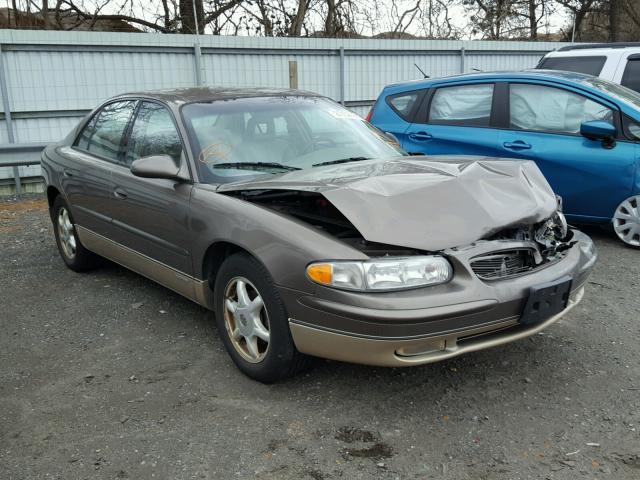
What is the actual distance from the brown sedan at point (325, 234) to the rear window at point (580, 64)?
517 centimetres

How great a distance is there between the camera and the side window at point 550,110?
574cm

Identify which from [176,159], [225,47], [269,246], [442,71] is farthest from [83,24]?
[269,246]

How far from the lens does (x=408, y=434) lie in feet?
9.28

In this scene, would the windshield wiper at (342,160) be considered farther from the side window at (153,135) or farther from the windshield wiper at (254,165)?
the side window at (153,135)

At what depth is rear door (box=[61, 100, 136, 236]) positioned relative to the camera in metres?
4.56

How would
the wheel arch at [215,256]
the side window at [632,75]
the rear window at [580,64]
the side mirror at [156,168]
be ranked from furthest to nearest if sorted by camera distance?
1. the rear window at [580,64]
2. the side window at [632,75]
3. the side mirror at [156,168]
4. the wheel arch at [215,256]

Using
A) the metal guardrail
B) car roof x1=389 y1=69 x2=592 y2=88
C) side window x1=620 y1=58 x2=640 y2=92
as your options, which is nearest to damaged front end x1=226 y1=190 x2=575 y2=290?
car roof x1=389 y1=69 x2=592 y2=88

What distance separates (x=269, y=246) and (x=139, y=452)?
1097 millimetres

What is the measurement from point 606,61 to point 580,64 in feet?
1.10

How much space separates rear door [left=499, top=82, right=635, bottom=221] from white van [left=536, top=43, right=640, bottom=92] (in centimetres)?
262

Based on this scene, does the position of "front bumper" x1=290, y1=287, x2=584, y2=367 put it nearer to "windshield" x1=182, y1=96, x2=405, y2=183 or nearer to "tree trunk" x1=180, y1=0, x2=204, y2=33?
"windshield" x1=182, y1=96, x2=405, y2=183

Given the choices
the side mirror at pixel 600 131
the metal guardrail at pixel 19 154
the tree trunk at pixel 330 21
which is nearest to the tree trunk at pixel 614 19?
the tree trunk at pixel 330 21

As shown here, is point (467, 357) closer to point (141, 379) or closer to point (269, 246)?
point (269, 246)

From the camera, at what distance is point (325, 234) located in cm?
293
